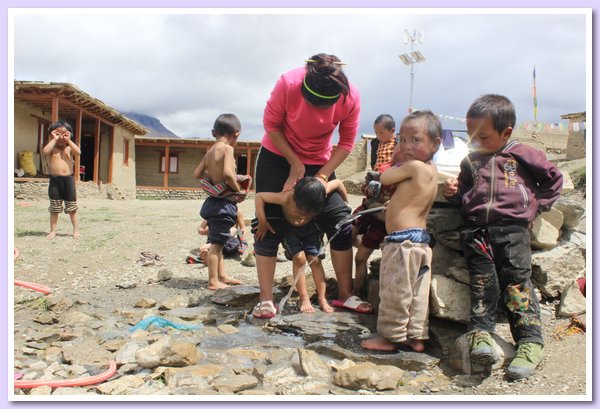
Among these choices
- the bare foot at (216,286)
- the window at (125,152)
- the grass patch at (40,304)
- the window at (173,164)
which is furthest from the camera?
the window at (173,164)

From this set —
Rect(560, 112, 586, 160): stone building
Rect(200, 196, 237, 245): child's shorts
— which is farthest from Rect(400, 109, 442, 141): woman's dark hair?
Rect(560, 112, 586, 160): stone building

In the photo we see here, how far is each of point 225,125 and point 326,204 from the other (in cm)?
156

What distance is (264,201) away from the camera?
3.47 meters

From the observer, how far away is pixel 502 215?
8.93ft

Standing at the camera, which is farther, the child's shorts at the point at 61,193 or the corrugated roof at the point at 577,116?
the corrugated roof at the point at 577,116

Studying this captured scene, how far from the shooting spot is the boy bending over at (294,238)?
342cm

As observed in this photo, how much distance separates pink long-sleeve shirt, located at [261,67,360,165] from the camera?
324 centimetres

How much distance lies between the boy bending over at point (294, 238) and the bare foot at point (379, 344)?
59 centimetres

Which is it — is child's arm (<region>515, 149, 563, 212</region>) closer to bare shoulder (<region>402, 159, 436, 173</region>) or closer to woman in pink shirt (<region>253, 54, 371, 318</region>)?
bare shoulder (<region>402, 159, 436, 173</region>)

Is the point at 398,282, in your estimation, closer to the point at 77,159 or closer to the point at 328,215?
the point at 328,215

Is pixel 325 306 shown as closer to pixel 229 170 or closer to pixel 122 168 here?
pixel 229 170

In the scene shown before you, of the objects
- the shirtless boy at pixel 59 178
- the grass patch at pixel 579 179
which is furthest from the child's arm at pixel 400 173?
the grass patch at pixel 579 179

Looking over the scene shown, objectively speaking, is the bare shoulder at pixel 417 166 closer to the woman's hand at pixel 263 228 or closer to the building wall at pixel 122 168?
the woman's hand at pixel 263 228

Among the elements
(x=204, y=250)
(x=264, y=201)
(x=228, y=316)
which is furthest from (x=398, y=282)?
(x=204, y=250)
